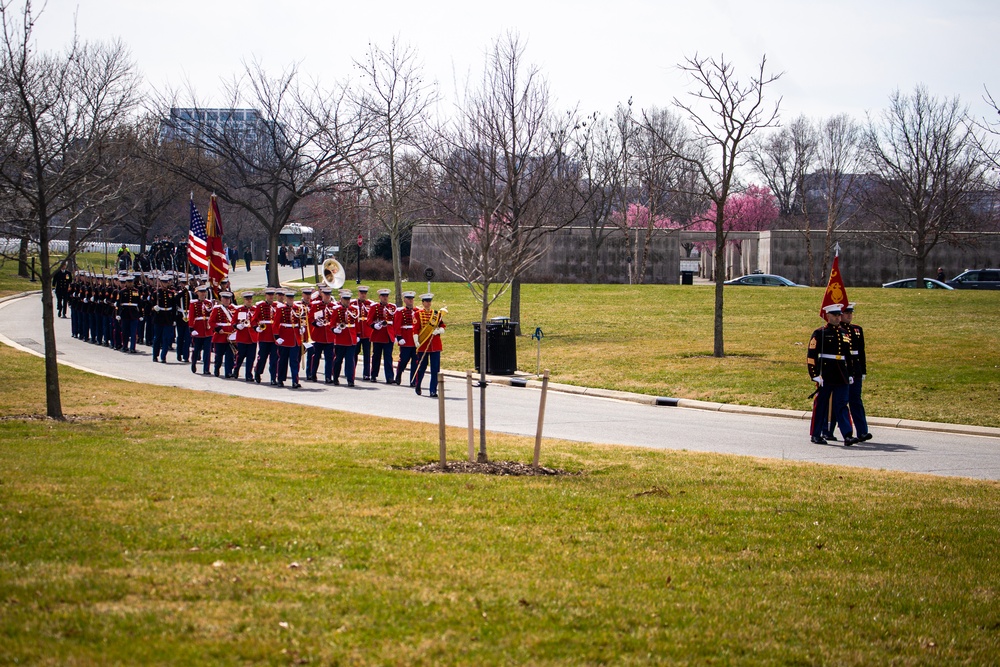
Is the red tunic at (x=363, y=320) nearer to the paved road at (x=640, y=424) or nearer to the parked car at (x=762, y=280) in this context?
the paved road at (x=640, y=424)

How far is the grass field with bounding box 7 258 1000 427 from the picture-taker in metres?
18.5

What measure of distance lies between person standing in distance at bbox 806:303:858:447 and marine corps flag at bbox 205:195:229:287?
571 inches

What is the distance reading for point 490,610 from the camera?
5.59m

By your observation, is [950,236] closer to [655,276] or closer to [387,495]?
[655,276]

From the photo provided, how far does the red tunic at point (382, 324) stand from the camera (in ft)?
69.4

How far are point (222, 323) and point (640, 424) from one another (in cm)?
1055

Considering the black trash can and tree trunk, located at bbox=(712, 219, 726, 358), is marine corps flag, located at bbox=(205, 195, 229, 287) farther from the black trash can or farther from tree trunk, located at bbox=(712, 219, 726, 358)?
tree trunk, located at bbox=(712, 219, 726, 358)

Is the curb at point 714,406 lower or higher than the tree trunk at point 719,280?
lower

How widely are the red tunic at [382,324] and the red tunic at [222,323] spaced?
10.3 feet

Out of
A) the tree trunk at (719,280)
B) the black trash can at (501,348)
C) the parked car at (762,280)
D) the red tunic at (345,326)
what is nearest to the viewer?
the red tunic at (345,326)

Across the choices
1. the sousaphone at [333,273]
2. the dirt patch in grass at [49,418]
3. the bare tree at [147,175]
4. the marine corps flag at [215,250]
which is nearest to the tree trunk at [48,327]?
the dirt patch in grass at [49,418]

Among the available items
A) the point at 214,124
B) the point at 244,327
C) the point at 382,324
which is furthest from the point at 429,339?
the point at 214,124

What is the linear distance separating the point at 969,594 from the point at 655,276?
4576 centimetres

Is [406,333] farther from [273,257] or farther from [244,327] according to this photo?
[273,257]
